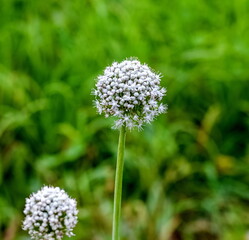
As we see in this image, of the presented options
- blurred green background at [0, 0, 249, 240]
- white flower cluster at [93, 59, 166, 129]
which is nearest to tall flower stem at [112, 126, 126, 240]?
white flower cluster at [93, 59, 166, 129]

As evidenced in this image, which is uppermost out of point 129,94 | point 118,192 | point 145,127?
point 145,127


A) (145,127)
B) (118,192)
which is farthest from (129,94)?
(145,127)

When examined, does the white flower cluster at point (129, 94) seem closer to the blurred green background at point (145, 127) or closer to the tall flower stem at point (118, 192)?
the tall flower stem at point (118, 192)

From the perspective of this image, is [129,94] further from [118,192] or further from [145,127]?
[145,127]

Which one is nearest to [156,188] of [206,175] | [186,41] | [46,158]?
[206,175]

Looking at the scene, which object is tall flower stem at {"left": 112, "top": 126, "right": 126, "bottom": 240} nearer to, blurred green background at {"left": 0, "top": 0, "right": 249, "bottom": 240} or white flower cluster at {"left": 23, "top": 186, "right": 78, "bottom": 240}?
white flower cluster at {"left": 23, "top": 186, "right": 78, "bottom": 240}

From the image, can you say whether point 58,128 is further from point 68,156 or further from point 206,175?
point 206,175
